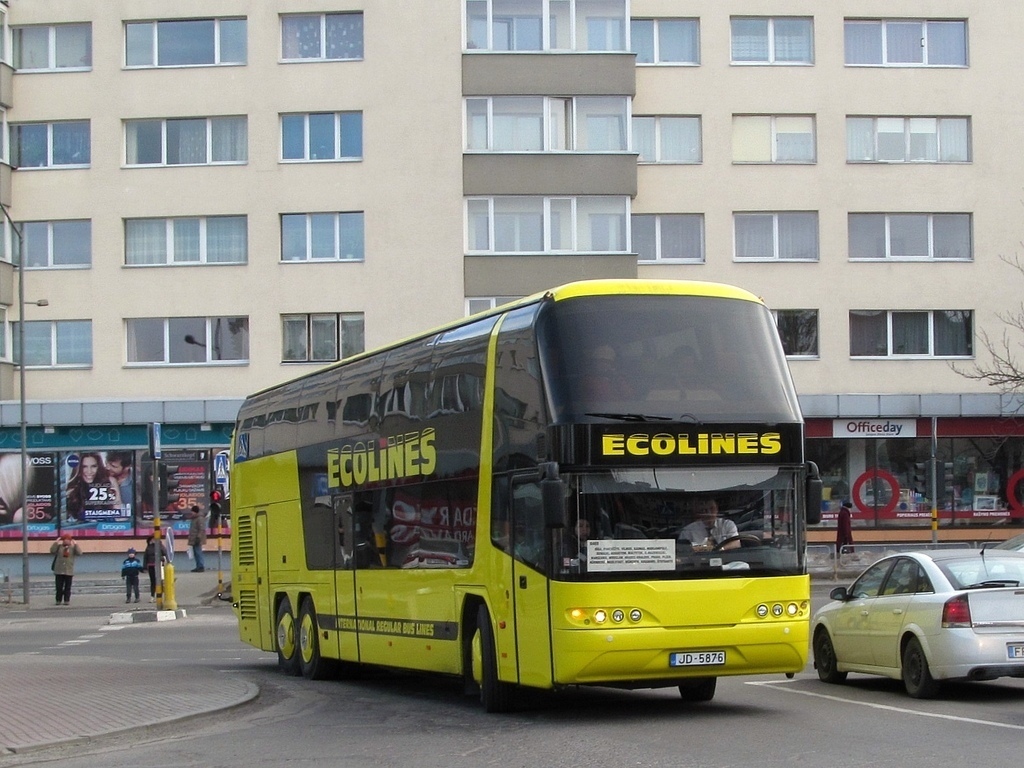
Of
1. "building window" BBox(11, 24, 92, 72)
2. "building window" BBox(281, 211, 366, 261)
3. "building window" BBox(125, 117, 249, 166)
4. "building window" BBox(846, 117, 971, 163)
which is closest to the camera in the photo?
"building window" BBox(281, 211, 366, 261)

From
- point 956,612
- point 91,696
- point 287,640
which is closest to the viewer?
point 956,612

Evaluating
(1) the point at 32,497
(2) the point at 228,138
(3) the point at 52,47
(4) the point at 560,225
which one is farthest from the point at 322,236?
(1) the point at 32,497

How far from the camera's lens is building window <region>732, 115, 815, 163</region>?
44031mm

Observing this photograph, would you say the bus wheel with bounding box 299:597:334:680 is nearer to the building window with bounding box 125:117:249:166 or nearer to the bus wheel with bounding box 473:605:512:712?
the bus wheel with bounding box 473:605:512:712

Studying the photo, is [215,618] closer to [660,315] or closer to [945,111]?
[660,315]

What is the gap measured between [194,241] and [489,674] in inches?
1272

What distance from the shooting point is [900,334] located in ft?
145

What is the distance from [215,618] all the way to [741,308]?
2105 centimetres

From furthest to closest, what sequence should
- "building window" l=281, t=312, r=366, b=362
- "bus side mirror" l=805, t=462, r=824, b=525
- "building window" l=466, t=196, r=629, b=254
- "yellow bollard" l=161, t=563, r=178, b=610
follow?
"building window" l=281, t=312, r=366, b=362 → "building window" l=466, t=196, r=629, b=254 → "yellow bollard" l=161, t=563, r=178, b=610 → "bus side mirror" l=805, t=462, r=824, b=525

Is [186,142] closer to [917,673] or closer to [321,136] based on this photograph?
[321,136]

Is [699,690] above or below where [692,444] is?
below

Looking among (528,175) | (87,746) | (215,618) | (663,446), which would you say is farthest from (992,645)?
(528,175)

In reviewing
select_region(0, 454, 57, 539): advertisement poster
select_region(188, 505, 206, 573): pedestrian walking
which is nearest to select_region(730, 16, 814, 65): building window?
select_region(188, 505, 206, 573): pedestrian walking

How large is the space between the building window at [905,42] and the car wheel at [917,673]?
106 ft
